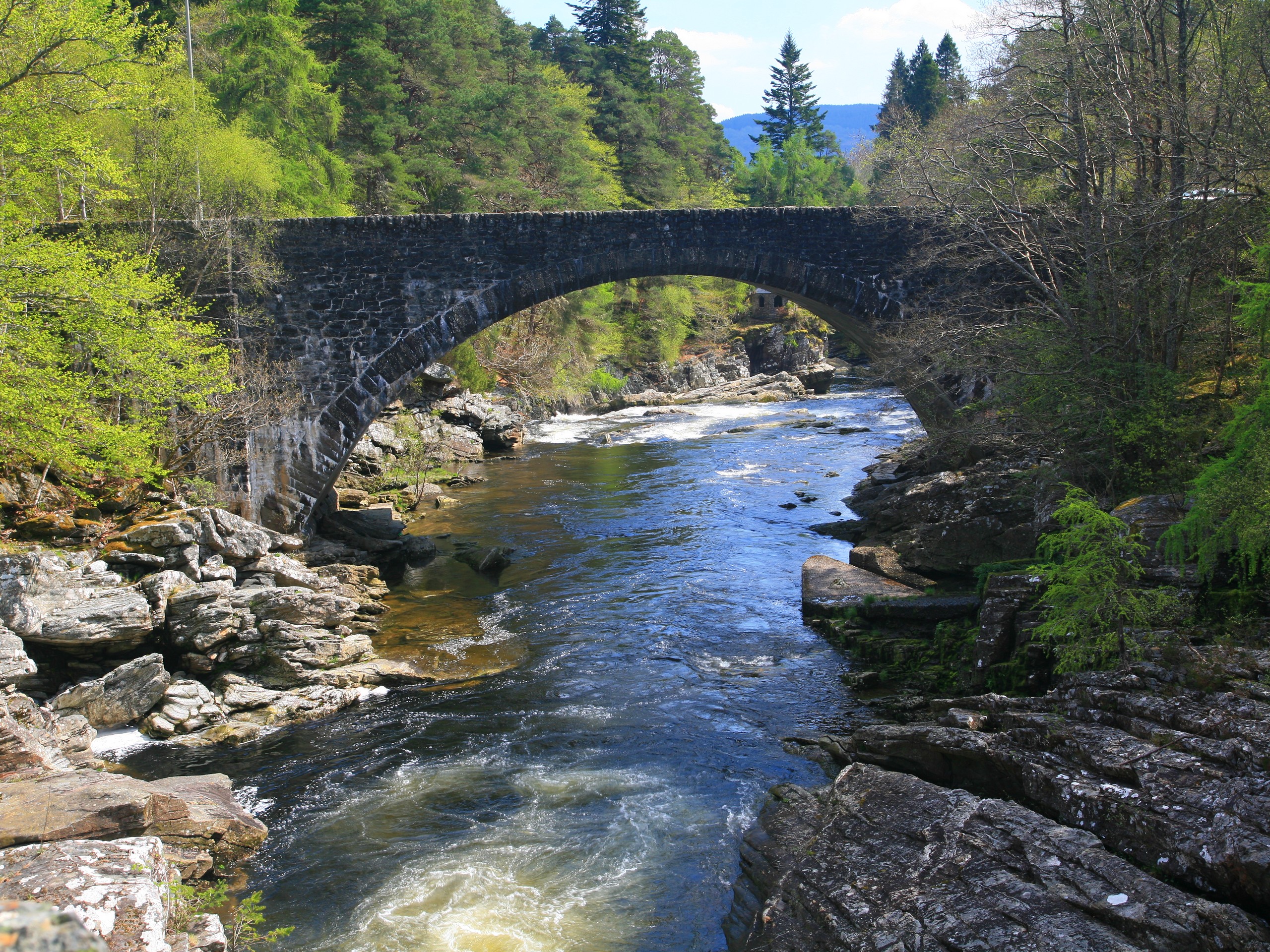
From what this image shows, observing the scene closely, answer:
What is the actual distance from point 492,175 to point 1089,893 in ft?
93.2

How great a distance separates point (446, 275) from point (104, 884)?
11.8 meters

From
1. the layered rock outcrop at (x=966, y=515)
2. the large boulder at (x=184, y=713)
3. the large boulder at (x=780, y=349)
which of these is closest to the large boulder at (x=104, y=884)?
the large boulder at (x=184, y=713)

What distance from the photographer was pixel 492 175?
29.0 metres

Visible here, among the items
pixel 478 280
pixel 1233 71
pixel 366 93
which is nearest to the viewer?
pixel 1233 71

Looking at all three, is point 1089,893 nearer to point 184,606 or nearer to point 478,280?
point 184,606

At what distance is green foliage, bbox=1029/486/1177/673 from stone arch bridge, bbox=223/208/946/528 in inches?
347

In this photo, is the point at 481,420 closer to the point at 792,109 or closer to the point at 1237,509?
the point at 1237,509

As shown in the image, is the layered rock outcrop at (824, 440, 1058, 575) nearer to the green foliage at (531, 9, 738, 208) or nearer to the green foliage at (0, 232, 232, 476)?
the green foliage at (0, 232, 232, 476)

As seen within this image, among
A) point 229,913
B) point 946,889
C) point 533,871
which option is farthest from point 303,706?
point 946,889

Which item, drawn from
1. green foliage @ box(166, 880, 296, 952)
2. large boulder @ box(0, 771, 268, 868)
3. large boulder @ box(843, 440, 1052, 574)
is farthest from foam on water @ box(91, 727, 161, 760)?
large boulder @ box(843, 440, 1052, 574)

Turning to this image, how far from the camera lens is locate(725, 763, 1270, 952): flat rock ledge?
4.18 meters

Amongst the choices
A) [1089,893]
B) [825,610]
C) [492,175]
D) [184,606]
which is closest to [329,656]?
[184,606]

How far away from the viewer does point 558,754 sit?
8820 mm

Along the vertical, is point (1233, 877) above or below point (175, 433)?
below
